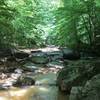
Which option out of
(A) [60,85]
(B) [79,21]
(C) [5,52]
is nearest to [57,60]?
(C) [5,52]

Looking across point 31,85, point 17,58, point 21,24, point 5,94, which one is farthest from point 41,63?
point 21,24

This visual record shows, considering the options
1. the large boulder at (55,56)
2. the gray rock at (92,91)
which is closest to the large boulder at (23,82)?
the gray rock at (92,91)

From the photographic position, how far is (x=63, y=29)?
19.0m

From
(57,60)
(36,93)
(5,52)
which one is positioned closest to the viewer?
(36,93)

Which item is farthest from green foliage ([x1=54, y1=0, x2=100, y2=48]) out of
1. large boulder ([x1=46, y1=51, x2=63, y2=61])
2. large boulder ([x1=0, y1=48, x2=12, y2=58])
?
large boulder ([x1=0, y1=48, x2=12, y2=58])

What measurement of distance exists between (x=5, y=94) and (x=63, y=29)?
487 inches

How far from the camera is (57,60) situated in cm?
1536

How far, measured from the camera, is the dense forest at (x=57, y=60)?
23.7 ft

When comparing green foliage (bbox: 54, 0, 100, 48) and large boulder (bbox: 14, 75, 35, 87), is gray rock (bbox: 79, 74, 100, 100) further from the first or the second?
green foliage (bbox: 54, 0, 100, 48)

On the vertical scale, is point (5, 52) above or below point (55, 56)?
above

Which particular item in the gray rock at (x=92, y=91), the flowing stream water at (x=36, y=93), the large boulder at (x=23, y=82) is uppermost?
the gray rock at (x=92, y=91)

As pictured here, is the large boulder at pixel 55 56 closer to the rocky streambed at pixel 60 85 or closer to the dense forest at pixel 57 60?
the dense forest at pixel 57 60

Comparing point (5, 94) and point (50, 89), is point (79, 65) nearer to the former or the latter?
point (50, 89)

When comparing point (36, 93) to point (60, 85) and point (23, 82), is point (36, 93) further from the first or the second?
point (23, 82)
